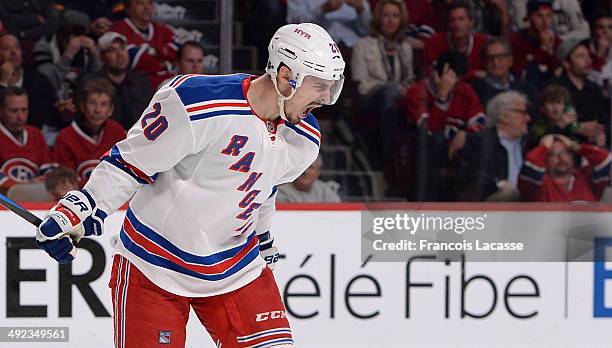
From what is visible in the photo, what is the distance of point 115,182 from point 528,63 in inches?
129

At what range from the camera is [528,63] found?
5281 millimetres

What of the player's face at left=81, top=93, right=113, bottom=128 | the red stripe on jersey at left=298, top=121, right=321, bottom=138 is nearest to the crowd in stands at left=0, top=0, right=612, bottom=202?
the player's face at left=81, top=93, right=113, bottom=128

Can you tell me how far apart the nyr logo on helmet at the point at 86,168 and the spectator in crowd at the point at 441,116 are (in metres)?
1.36

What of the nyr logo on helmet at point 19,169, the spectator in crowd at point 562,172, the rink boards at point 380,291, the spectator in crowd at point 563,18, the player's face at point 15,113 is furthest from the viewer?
the spectator in crowd at point 563,18

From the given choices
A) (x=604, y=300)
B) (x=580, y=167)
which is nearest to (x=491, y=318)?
(x=604, y=300)

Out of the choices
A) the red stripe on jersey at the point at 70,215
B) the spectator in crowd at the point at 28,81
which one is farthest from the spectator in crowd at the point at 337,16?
the red stripe on jersey at the point at 70,215

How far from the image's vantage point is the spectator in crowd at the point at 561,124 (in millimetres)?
5004

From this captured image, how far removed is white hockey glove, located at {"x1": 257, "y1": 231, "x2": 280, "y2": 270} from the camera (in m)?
2.78

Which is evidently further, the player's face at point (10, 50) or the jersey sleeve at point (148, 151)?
the player's face at point (10, 50)

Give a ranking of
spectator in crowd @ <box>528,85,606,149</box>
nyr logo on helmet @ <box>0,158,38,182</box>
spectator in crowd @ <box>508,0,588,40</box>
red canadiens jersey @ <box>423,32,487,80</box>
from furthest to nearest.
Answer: spectator in crowd @ <box>508,0,588,40</box> < red canadiens jersey @ <box>423,32,487,80</box> < spectator in crowd @ <box>528,85,606,149</box> < nyr logo on helmet @ <box>0,158,38,182</box>

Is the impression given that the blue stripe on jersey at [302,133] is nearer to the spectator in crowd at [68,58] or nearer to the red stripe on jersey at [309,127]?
the red stripe on jersey at [309,127]

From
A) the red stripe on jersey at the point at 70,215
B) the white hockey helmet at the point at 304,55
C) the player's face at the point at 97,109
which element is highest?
the white hockey helmet at the point at 304,55

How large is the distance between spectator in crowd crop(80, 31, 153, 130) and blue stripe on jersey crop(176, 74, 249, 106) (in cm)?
217

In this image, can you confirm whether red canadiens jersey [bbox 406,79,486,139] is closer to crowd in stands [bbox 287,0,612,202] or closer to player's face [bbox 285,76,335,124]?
crowd in stands [bbox 287,0,612,202]
